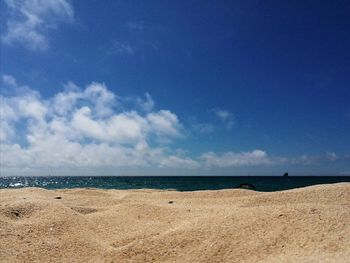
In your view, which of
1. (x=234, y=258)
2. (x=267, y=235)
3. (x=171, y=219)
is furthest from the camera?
(x=171, y=219)

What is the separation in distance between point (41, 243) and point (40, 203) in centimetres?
243

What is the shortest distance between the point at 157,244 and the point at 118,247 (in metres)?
0.83

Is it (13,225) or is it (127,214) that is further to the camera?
(127,214)

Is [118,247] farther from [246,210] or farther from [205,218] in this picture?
[246,210]

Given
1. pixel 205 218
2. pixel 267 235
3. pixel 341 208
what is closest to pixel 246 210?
pixel 205 218

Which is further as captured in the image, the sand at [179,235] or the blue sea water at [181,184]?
the blue sea water at [181,184]

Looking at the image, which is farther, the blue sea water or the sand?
the blue sea water

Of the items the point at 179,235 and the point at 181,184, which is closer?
the point at 179,235

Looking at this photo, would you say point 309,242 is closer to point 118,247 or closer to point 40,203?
point 118,247

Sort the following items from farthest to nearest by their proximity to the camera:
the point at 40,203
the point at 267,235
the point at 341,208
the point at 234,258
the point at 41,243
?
the point at 40,203 < the point at 341,208 < the point at 41,243 < the point at 267,235 < the point at 234,258

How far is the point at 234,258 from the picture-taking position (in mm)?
5336

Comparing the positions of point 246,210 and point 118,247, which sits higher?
point 246,210

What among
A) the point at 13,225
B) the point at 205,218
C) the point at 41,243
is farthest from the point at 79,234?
the point at 205,218

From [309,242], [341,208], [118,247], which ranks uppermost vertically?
[341,208]
